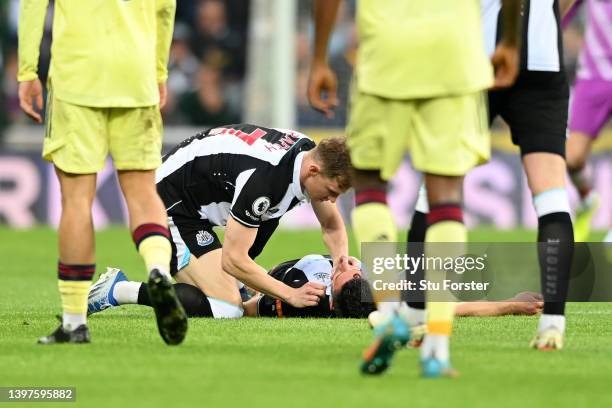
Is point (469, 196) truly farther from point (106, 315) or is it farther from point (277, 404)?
point (277, 404)

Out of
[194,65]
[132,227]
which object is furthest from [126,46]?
[194,65]

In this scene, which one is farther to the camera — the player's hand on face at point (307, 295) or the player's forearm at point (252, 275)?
the player's hand on face at point (307, 295)

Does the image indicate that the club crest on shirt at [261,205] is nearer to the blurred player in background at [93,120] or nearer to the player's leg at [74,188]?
the blurred player in background at [93,120]

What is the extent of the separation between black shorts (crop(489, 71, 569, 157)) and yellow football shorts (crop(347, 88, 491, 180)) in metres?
0.78

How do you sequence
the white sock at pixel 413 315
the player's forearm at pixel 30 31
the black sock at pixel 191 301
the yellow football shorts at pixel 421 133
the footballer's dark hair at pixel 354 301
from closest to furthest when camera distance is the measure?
the yellow football shorts at pixel 421 133, the white sock at pixel 413 315, the player's forearm at pixel 30 31, the footballer's dark hair at pixel 354 301, the black sock at pixel 191 301

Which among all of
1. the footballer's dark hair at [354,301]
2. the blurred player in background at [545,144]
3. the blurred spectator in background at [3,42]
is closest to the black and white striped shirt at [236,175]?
the footballer's dark hair at [354,301]

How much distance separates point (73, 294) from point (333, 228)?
2.26m

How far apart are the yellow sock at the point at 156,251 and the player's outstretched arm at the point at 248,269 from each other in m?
1.40

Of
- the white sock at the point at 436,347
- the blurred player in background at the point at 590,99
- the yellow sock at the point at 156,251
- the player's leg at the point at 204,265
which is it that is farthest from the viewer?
the blurred player in background at the point at 590,99

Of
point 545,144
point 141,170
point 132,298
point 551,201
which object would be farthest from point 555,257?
point 132,298

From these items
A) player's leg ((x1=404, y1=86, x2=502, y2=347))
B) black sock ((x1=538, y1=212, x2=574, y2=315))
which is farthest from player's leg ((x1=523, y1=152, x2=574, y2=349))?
player's leg ((x1=404, y1=86, x2=502, y2=347))

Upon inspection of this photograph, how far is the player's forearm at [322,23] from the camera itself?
519 centimetres

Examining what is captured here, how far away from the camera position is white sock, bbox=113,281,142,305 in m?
7.54

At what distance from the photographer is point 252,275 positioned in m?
7.26
